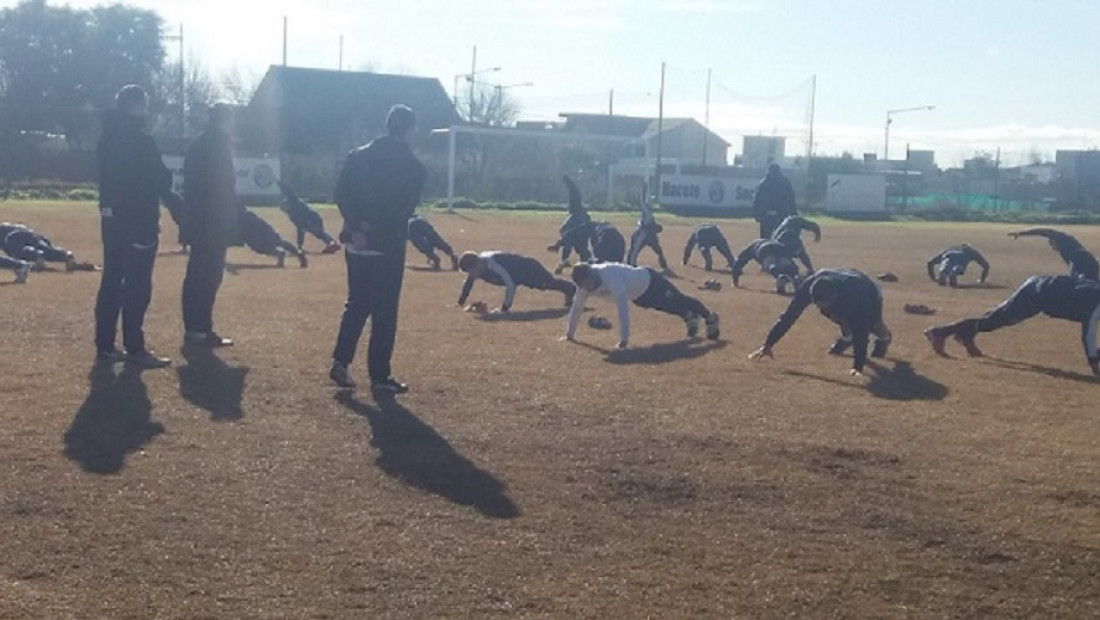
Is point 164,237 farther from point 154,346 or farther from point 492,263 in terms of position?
point 154,346

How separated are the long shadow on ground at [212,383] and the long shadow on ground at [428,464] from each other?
87 cm

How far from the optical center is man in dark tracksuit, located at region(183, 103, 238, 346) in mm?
12906

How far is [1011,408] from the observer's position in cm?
1134

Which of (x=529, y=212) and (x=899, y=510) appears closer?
(x=899, y=510)

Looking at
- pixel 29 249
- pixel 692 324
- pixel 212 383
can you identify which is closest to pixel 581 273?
pixel 692 324

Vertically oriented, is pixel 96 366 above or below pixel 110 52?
below

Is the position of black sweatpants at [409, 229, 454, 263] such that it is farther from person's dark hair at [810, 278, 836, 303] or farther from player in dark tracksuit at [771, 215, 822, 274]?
person's dark hair at [810, 278, 836, 303]

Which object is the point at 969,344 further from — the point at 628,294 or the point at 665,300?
the point at 628,294

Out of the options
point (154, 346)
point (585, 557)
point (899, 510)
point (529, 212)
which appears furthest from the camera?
point (529, 212)

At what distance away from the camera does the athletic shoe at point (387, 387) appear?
35.8 feet

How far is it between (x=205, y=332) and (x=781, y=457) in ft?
20.7

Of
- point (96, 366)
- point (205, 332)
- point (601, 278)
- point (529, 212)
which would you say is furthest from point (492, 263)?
point (529, 212)

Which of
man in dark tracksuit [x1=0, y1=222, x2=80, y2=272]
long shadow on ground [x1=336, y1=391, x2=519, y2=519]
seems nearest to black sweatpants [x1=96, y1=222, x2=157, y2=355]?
long shadow on ground [x1=336, y1=391, x2=519, y2=519]

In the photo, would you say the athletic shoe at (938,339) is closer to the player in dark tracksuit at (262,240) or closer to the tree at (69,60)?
the player in dark tracksuit at (262,240)
